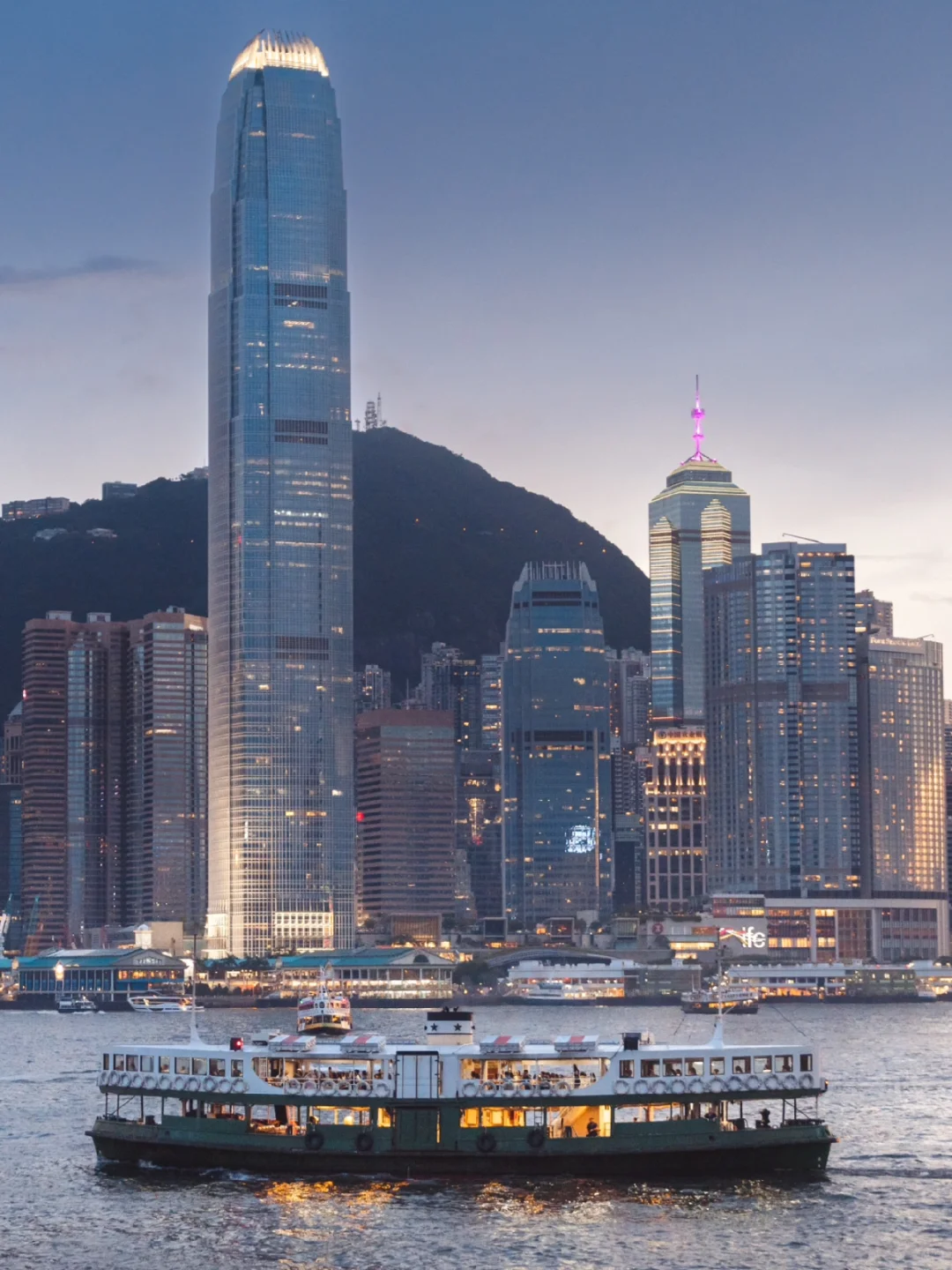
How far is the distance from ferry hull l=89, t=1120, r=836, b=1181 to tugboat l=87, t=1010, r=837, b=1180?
0.17ft

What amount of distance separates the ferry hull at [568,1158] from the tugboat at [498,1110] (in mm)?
51

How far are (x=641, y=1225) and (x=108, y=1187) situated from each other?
23.9 metres

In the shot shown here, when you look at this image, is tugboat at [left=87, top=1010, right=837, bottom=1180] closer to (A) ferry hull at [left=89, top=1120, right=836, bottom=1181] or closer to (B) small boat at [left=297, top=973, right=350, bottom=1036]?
(A) ferry hull at [left=89, top=1120, right=836, bottom=1181]

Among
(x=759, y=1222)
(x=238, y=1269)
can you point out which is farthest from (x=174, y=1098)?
(x=759, y=1222)

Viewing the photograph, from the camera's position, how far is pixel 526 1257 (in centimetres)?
8219

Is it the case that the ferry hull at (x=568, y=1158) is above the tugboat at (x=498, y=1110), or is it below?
below

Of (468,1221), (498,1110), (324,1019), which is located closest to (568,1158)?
(498,1110)

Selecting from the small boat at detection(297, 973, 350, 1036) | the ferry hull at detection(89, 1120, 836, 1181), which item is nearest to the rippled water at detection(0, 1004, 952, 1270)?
the ferry hull at detection(89, 1120, 836, 1181)

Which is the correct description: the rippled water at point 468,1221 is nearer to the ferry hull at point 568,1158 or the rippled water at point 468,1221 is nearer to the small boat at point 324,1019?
the ferry hull at point 568,1158

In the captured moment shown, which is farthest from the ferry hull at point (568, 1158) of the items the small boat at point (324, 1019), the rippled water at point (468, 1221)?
the small boat at point (324, 1019)

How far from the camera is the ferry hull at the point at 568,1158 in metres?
94.1

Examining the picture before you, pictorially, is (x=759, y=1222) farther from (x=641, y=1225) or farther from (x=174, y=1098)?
(x=174, y=1098)

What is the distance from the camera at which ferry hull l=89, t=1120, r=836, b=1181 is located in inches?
3703

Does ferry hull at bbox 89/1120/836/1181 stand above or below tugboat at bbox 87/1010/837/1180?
below
